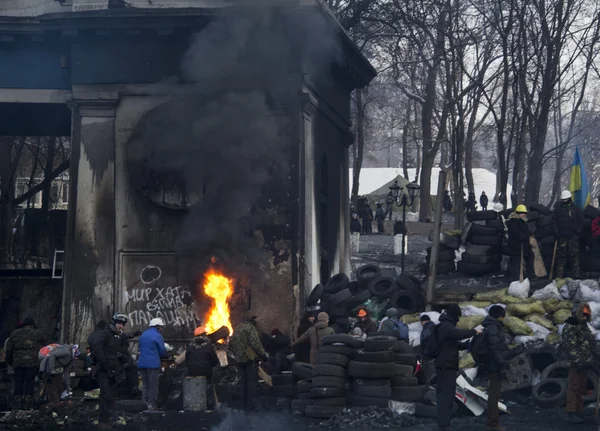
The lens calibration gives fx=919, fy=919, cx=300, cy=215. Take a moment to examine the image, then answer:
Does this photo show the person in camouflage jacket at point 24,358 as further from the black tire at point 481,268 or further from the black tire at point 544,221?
the black tire at point 544,221

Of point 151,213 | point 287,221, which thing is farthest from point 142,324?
point 287,221

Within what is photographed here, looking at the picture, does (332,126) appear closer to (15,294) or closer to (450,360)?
(15,294)

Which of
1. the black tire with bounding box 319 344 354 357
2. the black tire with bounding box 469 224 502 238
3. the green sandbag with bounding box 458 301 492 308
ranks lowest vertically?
the black tire with bounding box 319 344 354 357

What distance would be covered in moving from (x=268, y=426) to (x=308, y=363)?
331cm

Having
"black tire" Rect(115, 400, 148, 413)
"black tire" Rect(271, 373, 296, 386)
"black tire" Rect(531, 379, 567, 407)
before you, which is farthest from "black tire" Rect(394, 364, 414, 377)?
"black tire" Rect(115, 400, 148, 413)

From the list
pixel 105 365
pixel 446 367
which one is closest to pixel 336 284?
pixel 105 365

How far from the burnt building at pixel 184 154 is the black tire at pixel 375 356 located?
4.34 metres

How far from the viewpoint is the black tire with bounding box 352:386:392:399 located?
1437 cm

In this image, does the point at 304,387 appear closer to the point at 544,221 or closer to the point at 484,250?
the point at 484,250

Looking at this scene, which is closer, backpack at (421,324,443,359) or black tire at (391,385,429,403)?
backpack at (421,324,443,359)

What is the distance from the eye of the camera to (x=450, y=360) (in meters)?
12.4

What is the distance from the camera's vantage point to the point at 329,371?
14.4m

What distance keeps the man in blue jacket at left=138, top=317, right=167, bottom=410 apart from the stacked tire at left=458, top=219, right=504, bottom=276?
8390 mm

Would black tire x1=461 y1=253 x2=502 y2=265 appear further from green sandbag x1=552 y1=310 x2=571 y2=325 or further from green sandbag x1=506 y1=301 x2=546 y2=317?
green sandbag x1=552 y1=310 x2=571 y2=325
